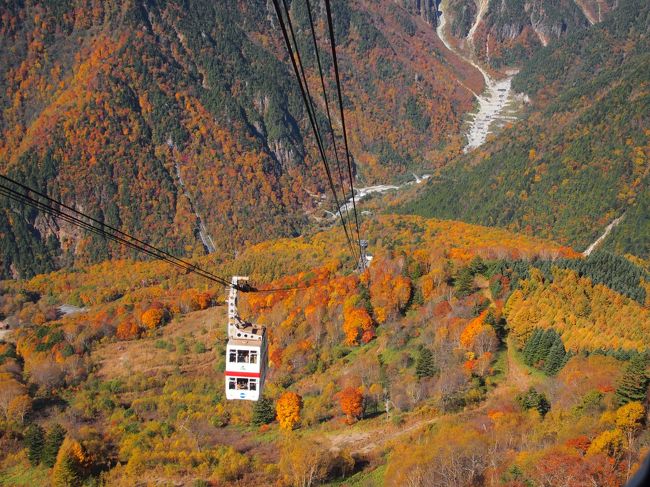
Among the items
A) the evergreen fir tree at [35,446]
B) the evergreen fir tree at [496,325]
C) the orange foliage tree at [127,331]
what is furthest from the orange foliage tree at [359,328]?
the orange foliage tree at [127,331]

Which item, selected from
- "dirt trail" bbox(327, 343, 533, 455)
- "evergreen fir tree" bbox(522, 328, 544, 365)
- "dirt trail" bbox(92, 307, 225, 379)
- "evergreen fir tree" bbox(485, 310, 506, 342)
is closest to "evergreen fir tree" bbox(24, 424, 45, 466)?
"dirt trail" bbox(92, 307, 225, 379)

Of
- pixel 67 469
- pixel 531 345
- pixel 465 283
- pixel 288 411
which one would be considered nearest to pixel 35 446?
pixel 67 469

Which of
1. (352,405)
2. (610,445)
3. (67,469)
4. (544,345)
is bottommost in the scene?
(610,445)

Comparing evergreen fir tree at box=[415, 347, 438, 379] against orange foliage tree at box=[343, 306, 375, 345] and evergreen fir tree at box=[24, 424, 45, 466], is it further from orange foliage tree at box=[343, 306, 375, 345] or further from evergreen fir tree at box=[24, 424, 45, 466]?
evergreen fir tree at box=[24, 424, 45, 466]

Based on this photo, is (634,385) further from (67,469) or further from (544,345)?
(67,469)

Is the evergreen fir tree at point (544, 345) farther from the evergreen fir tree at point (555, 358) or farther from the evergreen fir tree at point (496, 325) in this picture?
the evergreen fir tree at point (496, 325)

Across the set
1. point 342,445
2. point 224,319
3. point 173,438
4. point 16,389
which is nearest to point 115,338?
point 224,319

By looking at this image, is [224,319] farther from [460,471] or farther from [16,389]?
[460,471]
